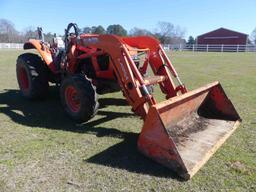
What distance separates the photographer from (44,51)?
7277 mm

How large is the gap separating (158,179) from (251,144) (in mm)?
1956

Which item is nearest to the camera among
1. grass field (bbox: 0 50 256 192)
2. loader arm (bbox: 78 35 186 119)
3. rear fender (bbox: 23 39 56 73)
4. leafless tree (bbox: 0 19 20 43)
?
grass field (bbox: 0 50 256 192)

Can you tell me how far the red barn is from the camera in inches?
2204

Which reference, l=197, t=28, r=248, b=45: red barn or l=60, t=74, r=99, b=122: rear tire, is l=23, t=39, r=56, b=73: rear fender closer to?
l=60, t=74, r=99, b=122: rear tire

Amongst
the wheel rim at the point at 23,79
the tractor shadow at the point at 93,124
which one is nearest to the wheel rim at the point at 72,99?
the tractor shadow at the point at 93,124

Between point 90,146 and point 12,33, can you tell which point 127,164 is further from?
point 12,33

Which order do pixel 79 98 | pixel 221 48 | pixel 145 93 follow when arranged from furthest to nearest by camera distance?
pixel 221 48
pixel 79 98
pixel 145 93

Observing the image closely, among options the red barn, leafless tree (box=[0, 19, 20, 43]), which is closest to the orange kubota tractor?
the red barn

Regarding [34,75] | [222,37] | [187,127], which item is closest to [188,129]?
[187,127]

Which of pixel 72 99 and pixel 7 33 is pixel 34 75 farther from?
pixel 7 33

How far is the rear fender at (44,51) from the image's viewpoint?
698 centimetres

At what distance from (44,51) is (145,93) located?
12.0 ft

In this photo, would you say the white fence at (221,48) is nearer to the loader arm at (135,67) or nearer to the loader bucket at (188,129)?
the loader arm at (135,67)

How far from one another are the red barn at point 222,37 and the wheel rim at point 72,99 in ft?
180
